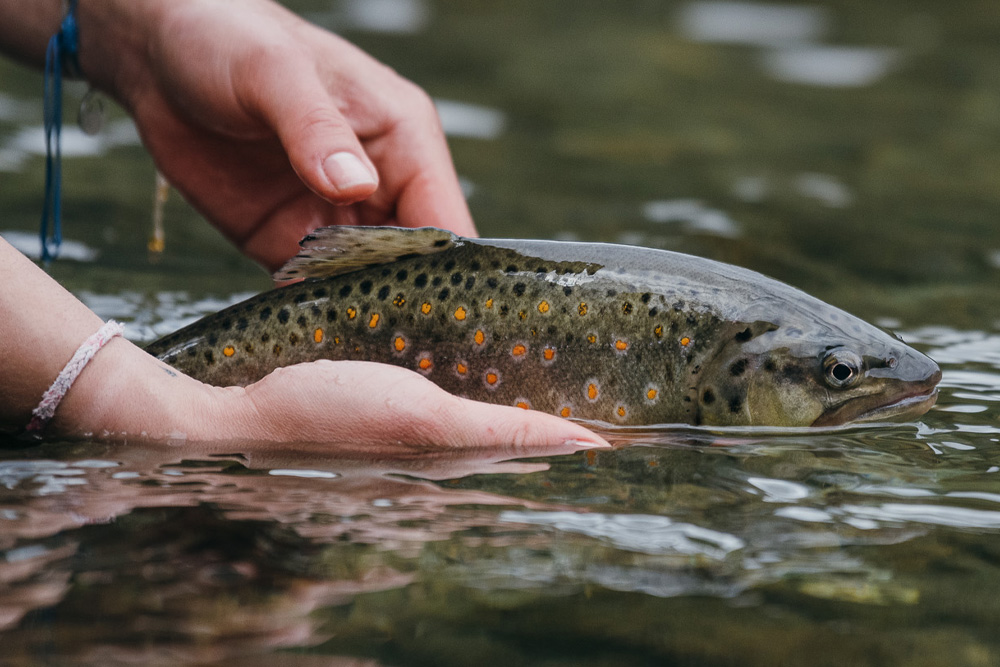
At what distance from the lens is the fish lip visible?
364cm

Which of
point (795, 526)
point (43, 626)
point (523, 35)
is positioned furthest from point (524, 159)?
point (43, 626)

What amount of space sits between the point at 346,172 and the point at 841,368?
72.7 inches

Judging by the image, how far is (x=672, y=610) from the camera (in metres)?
2.38

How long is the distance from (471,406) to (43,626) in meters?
1.49

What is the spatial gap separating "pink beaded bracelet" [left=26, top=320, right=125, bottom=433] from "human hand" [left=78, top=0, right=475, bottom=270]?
100 cm

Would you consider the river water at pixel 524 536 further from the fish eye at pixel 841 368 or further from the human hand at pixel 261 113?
the human hand at pixel 261 113

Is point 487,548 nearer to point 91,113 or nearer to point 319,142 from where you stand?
point 319,142

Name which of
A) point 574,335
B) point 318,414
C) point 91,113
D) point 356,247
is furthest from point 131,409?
point 91,113

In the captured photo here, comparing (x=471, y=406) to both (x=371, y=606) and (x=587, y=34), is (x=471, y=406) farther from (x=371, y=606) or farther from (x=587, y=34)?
(x=587, y=34)

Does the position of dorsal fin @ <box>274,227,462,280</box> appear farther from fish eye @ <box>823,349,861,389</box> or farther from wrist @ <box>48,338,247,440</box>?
fish eye @ <box>823,349,861,389</box>

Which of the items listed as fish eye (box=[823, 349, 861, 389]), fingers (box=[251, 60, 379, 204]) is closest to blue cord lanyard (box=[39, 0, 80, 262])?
fingers (box=[251, 60, 379, 204])

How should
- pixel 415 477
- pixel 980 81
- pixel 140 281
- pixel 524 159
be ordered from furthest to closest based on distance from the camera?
pixel 980 81 → pixel 524 159 → pixel 140 281 → pixel 415 477

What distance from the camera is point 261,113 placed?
4.35 meters

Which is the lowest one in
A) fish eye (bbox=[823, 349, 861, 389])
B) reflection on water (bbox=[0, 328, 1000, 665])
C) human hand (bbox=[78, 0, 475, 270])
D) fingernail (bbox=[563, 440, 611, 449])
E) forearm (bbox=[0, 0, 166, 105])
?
reflection on water (bbox=[0, 328, 1000, 665])
